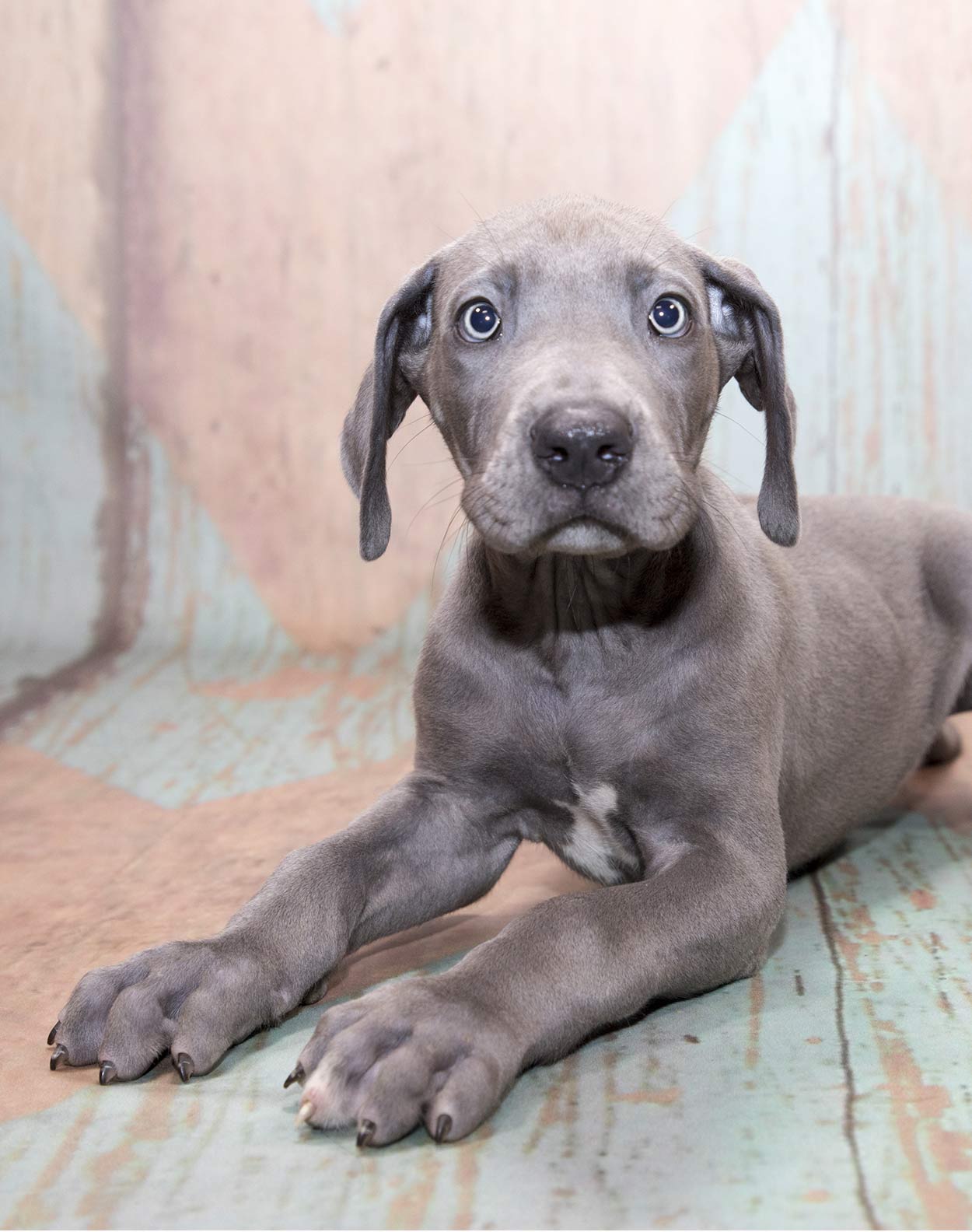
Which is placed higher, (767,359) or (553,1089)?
(767,359)

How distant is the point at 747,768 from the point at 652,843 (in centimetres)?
28

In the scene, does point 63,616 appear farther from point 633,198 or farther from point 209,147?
point 633,198

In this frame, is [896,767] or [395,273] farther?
[395,273]

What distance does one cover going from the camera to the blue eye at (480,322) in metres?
3.67

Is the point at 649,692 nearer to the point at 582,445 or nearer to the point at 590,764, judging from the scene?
the point at 590,764

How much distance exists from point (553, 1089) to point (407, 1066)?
1.20 ft

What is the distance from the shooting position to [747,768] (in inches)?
143

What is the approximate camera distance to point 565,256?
364 centimetres

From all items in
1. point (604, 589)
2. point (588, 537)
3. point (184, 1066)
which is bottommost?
point (184, 1066)

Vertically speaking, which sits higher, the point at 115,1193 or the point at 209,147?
the point at 209,147

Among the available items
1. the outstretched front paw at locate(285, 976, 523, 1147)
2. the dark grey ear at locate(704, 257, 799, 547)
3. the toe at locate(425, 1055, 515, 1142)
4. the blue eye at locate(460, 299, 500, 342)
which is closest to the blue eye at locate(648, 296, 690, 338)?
the dark grey ear at locate(704, 257, 799, 547)

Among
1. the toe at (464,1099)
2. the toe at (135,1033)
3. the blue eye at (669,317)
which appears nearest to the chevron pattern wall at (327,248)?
the blue eye at (669,317)

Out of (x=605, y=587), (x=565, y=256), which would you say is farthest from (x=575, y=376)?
(x=605, y=587)

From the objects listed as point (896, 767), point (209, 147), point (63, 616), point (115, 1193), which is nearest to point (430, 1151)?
point (115, 1193)
